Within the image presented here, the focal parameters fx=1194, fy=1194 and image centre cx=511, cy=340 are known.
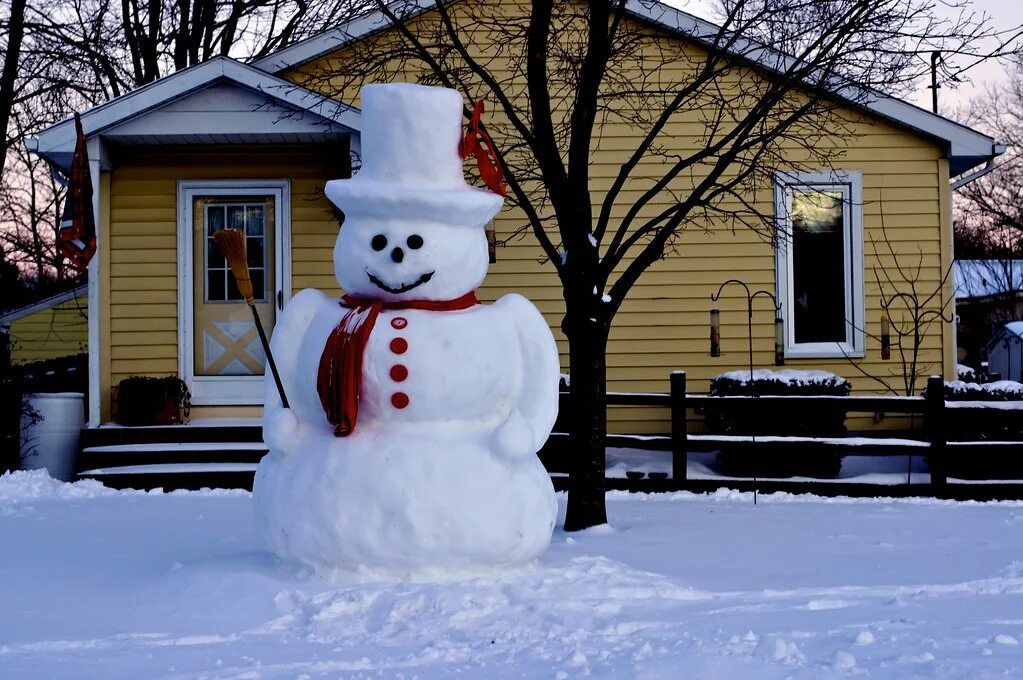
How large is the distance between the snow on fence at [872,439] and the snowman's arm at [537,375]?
455 cm

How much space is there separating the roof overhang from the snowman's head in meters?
5.33

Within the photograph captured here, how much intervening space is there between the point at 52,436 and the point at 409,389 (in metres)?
7.02

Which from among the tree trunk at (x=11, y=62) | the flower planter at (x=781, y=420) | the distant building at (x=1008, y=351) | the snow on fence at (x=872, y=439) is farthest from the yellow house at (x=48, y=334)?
the distant building at (x=1008, y=351)

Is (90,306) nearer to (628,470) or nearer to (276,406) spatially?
(628,470)

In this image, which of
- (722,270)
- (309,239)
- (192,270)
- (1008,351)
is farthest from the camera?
(1008,351)

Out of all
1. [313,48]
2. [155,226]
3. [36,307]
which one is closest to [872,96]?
[313,48]

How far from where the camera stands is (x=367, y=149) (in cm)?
648

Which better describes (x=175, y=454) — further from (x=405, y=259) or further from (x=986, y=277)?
(x=986, y=277)

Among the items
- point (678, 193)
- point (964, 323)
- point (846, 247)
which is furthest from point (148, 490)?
point (964, 323)

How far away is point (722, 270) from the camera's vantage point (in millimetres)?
13242

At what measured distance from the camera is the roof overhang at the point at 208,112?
11469 mm

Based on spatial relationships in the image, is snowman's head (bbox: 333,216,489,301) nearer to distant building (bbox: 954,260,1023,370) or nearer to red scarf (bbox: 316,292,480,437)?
red scarf (bbox: 316,292,480,437)

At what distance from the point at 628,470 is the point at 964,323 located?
31950 millimetres

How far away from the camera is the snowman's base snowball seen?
19.8ft
